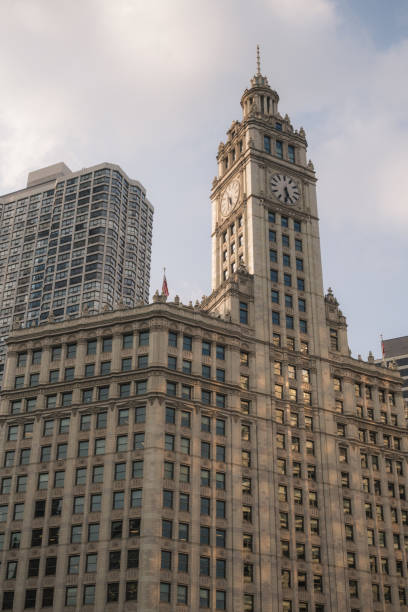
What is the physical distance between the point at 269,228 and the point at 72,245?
2473 inches

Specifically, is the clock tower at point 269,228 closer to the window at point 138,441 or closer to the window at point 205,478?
the window at point 205,478

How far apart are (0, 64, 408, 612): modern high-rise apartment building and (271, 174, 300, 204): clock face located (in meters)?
3.61

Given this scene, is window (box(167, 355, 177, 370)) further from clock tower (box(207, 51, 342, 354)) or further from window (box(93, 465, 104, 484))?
window (box(93, 465, 104, 484))

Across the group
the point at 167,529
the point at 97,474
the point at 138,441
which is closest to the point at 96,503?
the point at 97,474

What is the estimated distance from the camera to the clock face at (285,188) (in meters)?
111

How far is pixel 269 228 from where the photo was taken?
107 m

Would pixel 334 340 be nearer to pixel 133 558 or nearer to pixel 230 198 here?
pixel 230 198

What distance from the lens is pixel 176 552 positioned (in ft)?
256

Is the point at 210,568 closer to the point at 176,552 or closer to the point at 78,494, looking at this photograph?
→ the point at 176,552

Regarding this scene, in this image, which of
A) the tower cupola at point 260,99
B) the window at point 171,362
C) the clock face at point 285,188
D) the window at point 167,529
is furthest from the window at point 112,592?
the tower cupola at point 260,99

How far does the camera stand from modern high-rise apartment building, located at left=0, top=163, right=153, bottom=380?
504ft

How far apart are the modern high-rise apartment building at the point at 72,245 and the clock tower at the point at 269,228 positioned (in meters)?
43.0

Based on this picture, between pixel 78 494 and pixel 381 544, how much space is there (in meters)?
37.6

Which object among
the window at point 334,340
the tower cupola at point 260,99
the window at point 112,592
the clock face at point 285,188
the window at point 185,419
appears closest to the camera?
the window at point 112,592
